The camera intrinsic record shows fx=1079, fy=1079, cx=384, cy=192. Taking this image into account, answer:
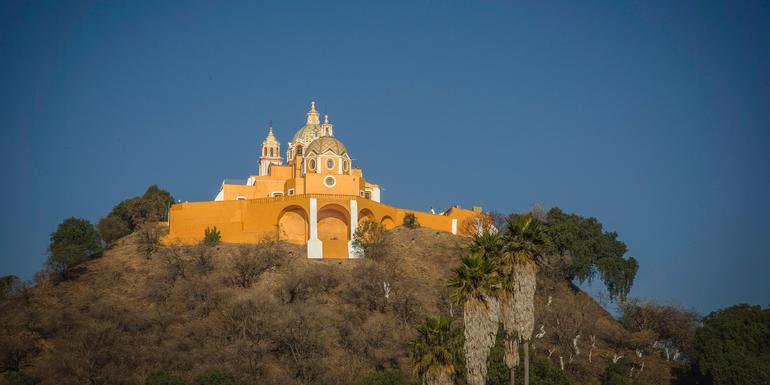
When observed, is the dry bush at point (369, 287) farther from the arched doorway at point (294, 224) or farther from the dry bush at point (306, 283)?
the arched doorway at point (294, 224)

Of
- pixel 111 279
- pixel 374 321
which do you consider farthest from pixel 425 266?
pixel 111 279

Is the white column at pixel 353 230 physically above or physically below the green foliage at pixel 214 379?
above

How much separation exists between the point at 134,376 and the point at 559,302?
2782 cm

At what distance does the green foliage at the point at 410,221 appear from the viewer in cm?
7938

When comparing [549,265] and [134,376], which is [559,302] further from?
[134,376]

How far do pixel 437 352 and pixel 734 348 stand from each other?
24374mm

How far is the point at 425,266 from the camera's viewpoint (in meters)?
73.9

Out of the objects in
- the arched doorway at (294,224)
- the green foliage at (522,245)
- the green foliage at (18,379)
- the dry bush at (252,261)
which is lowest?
the green foliage at (18,379)

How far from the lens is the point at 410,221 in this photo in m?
79.4

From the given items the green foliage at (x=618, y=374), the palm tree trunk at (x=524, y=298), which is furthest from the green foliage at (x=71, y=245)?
the palm tree trunk at (x=524, y=298)

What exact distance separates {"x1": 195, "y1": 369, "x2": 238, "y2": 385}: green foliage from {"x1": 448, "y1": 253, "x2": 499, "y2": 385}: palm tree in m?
17.4

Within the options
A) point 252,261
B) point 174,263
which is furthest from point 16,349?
point 252,261

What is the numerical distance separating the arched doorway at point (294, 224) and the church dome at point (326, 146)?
516 centimetres

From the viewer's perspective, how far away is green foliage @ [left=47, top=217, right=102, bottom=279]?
71188 millimetres
